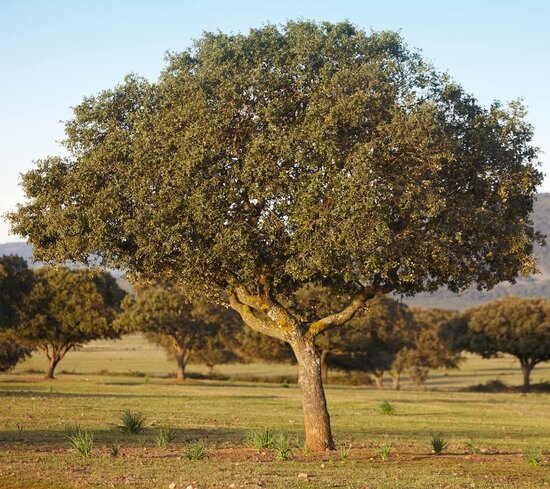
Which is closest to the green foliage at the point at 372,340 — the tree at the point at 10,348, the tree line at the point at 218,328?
the tree line at the point at 218,328

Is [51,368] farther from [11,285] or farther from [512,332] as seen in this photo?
[512,332]

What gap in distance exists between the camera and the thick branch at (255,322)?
2686cm

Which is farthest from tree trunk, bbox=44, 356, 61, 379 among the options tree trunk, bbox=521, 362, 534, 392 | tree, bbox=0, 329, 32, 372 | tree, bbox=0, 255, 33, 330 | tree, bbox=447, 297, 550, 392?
tree trunk, bbox=521, 362, 534, 392

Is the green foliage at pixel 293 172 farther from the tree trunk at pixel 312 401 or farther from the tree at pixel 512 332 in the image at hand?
the tree at pixel 512 332

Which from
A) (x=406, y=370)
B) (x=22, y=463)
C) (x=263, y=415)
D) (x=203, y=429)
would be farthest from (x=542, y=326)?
(x=22, y=463)

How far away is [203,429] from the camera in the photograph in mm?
34500

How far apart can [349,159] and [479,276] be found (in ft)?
21.6

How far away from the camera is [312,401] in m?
26.2

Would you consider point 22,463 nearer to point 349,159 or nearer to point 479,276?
point 349,159

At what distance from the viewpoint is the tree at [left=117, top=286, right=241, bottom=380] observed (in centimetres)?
8431

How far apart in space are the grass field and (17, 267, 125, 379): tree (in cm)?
2228

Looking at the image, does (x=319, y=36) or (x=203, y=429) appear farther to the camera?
(x=203, y=429)

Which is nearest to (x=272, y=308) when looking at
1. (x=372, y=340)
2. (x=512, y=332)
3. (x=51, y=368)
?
(x=51, y=368)

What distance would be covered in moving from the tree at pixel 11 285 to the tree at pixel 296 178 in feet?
152
